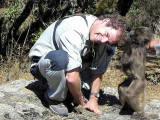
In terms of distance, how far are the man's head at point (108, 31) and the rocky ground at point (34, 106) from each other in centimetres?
96

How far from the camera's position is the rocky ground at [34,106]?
3.03 metres

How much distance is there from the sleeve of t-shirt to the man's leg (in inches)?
2.2

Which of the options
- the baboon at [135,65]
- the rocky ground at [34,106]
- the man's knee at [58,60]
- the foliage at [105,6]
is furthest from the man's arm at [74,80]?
the foliage at [105,6]

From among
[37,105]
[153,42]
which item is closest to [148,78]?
[153,42]

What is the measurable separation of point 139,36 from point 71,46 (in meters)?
0.80

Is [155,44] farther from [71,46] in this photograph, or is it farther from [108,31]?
[71,46]

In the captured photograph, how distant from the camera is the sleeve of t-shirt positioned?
2955 mm

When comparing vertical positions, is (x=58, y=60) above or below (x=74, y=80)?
above

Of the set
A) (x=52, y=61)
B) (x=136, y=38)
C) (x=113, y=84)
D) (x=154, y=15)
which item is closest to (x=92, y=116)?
(x=52, y=61)

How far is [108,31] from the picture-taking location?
9.80 feet

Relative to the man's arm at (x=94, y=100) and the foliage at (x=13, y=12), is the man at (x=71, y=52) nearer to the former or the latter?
the man's arm at (x=94, y=100)

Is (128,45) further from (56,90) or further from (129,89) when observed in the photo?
(56,90)

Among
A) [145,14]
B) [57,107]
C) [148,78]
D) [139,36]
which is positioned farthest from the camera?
[145,14]

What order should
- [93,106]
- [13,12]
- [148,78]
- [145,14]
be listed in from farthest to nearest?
[145,14] → [13,12] → [148,78] → [93,106]
